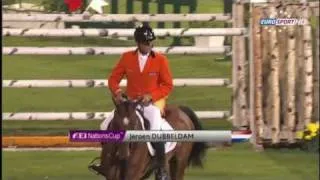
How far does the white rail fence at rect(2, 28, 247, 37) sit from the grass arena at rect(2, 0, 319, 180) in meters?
0.49

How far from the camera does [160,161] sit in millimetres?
6887

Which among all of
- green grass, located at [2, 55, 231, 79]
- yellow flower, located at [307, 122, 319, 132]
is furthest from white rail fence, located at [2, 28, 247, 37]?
green grass, located at [2, 55, 231, 79]

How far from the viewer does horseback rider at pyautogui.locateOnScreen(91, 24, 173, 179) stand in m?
6.85

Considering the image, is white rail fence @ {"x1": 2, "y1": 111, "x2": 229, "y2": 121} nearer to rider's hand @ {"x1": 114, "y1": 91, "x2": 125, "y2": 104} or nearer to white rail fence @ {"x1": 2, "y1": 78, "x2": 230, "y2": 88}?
white rail fence @ {"x1": 2, "y1": 78, "x2": 230, "y2": 88}

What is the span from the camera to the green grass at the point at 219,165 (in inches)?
370

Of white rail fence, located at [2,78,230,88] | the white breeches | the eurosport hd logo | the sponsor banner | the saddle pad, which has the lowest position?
white rail fence, located at [2,78,230,88]

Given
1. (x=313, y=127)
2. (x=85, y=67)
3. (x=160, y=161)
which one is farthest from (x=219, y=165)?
(x=85, y=67)

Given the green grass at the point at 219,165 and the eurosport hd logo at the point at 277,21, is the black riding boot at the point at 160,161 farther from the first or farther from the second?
the eurosport hd logo at the point at 277,21

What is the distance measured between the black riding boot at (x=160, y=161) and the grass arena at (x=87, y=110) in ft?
4.80

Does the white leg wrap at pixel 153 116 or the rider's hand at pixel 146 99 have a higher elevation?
the rider's hand at pixel 146 99

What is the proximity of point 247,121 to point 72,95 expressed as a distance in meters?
3.90

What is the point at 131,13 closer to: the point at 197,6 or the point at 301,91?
the point at 197,6

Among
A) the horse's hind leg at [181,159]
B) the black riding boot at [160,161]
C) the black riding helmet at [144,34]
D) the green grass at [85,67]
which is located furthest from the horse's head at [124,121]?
the green grass at [85,67]

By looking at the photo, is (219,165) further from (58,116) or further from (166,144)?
(166,144)
